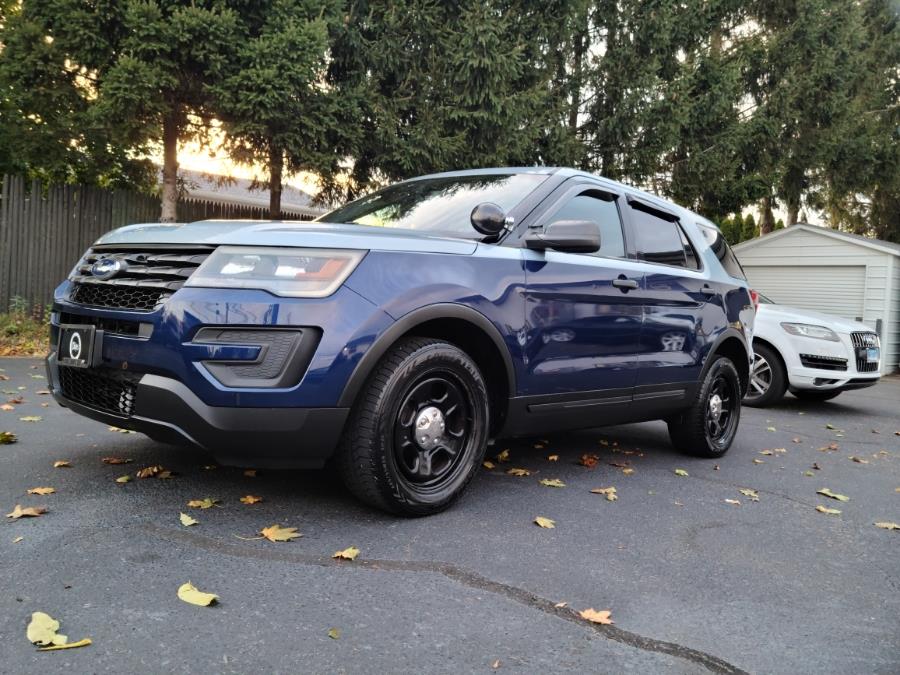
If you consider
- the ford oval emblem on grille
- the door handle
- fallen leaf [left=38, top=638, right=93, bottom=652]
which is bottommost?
fallen leaf [left=38, top=638, right=93, bottom=652]

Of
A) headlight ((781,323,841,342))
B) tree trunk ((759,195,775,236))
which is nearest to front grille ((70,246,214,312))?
headlight ((781,323,841,342))

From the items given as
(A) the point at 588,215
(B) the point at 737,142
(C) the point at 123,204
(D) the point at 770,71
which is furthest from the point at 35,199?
(D) the point at 770,71

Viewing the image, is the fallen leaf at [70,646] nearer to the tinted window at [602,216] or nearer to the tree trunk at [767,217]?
the tinted window at [602,216]

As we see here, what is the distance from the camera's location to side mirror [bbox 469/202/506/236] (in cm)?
363

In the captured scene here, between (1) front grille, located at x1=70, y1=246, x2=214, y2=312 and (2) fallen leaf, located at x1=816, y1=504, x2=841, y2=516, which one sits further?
(2) fallen leaf, located at x1=816, y1=504, x2=841, y2=516

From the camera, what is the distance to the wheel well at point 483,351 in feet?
11.6

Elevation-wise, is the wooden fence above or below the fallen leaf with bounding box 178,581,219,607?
above

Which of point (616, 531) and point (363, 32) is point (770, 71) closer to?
point (363, 32)

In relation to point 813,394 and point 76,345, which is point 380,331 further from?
point 813,394

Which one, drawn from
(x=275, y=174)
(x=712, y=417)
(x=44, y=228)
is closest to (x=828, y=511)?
(x=712, y=417)

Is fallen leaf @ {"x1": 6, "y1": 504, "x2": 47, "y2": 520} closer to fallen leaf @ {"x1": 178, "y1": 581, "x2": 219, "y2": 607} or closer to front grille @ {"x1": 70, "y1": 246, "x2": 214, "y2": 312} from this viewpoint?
front grille @ {"x1": 70, "y1": 246, "x2": 214, "y2": 312}

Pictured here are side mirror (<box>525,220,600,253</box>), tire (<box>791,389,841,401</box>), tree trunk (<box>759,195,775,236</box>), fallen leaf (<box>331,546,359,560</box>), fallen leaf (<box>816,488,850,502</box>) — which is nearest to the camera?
fallen leaf (<box>331,546,359,560</box>)

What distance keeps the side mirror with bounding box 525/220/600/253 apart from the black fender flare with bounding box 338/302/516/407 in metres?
0.54

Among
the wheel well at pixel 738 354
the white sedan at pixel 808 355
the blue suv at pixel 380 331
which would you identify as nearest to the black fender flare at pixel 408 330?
the blue suv at pixel 380 331
